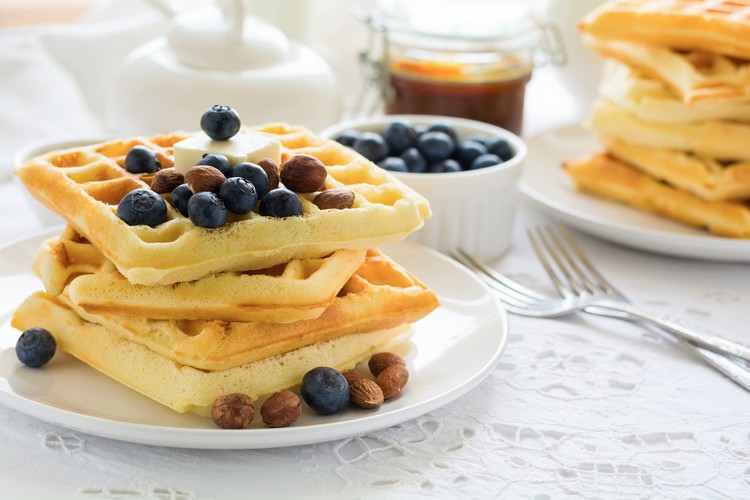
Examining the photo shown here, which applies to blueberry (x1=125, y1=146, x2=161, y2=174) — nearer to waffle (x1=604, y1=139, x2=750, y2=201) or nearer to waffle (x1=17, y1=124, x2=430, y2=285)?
waffle (x1=17, y1=124, x2=430, y2=285)

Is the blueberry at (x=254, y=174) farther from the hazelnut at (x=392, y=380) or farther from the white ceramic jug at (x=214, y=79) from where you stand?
the white ceramic jug at (x=214, y=79)

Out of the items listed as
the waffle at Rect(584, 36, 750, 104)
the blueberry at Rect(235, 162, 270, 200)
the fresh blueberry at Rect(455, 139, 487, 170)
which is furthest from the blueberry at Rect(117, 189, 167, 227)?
the waffle at Rect(584, 36, 750, 104)

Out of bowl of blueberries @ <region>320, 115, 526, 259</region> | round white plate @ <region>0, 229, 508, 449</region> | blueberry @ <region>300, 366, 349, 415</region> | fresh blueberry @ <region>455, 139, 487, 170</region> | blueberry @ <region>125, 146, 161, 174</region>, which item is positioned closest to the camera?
round white plate @ <region>0, 229, 508, 449</region>

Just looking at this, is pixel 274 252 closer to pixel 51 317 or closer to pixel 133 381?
pixel 133 381

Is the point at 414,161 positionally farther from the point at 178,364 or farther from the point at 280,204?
the point at 178,364

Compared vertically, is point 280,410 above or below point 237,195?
below

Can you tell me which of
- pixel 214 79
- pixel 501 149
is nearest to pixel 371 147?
pixel 501 149
